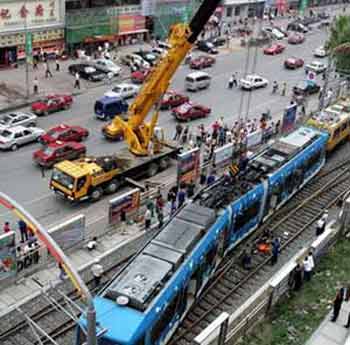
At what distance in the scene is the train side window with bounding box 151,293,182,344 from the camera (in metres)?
18.2

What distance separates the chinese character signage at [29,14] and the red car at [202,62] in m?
12.7

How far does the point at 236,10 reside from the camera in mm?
79125

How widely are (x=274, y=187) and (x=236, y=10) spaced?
54934 millimetres

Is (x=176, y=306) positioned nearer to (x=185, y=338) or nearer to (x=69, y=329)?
(x=185, y=338)

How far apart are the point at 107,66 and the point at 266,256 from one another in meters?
31.1

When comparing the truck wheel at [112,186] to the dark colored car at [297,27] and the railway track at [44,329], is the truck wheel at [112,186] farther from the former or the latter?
the dark colored car at [297,27]

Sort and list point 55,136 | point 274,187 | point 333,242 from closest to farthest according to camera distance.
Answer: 1. point 333,242
2. point 274,187
3. point 55,136

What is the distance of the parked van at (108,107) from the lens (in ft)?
139

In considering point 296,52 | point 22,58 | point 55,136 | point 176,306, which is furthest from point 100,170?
point 296,52

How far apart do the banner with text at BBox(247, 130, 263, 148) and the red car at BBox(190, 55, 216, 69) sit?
1992 centimetres

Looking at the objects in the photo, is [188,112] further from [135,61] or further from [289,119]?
[135,61]

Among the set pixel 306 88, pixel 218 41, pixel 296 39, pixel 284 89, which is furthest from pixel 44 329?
pixel 296 39

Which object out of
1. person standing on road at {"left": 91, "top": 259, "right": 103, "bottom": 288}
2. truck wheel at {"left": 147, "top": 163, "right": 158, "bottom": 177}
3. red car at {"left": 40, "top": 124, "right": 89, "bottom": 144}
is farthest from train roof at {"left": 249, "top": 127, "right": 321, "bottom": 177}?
red car at {"left": 40, "top": 124, "right": 89, "bottom": 144}

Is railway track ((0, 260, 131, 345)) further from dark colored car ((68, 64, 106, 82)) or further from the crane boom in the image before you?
dark colored car ((68, 64, 106, 82))
